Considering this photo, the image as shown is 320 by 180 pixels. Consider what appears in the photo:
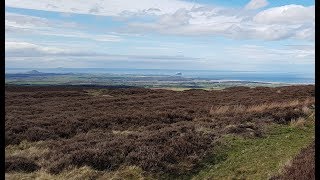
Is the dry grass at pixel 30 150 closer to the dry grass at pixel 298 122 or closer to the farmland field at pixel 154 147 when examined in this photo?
the farmland field at pixel 154 147

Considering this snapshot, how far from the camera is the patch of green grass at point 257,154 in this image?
12297 millimetres

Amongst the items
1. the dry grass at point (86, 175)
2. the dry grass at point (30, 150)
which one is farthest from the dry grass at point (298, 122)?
the dry grass at point (30, 150)

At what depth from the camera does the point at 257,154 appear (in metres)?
14.8

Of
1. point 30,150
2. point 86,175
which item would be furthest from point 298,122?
point 30,150

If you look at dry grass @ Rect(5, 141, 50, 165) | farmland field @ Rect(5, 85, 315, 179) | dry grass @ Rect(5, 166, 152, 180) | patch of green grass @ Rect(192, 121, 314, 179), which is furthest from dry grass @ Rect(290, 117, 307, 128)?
dry grass @ Rect(5, 141, 50, 165)

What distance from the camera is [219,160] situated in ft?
46.7

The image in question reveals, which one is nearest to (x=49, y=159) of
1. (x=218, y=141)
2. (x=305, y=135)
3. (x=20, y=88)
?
(x=218, y=141)

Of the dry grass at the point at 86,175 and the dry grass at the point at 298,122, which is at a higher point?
the dry grass at the point at 298,122

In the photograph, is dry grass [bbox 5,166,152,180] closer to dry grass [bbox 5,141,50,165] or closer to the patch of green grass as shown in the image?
dry grass [bbox 5,141,50,165]

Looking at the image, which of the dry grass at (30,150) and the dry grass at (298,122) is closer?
the dry grass at (30,150)

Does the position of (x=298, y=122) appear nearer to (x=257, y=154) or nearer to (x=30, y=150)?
(x=257, y=154)

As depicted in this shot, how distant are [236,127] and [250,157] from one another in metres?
5.16

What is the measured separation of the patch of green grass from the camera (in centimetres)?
1230
